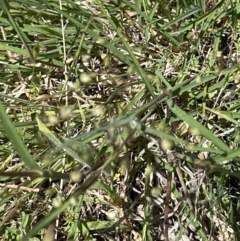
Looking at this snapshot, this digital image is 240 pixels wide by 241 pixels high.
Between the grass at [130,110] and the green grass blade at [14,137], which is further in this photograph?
the grass at [130,110]

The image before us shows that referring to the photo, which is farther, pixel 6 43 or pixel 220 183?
pixel 6 43

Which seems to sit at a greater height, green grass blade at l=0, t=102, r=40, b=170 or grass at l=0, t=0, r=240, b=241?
green grass blade at l=0, t=102, r=40, b=170

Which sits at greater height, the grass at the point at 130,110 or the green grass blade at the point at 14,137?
the green grass blade at the point at 14,137

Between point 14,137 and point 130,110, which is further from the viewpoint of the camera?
point 130,110

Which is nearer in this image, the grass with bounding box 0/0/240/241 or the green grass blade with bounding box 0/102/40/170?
the green grass blade with bounding box 0/102/40/170

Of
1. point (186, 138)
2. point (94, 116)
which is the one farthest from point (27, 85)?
point (186, 138)

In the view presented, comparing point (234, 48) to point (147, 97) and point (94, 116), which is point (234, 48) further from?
point (94, 116)

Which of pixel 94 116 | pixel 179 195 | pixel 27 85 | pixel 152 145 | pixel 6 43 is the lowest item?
pixel 179 195

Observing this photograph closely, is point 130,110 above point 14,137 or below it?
below
